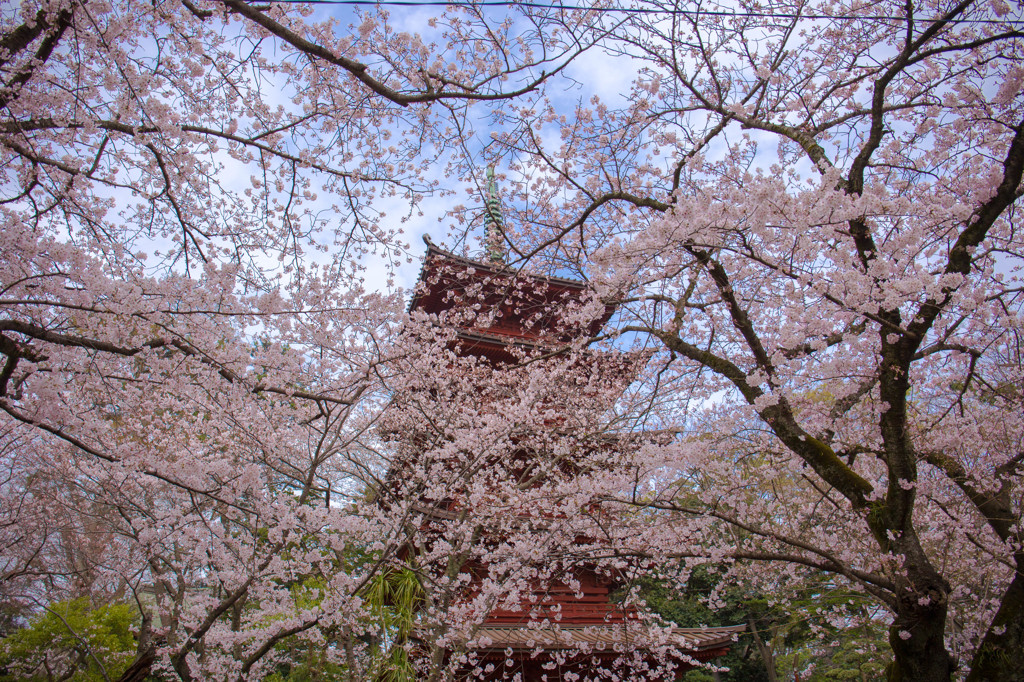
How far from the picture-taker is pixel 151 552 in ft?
20.5

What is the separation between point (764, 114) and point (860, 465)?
5.50 m

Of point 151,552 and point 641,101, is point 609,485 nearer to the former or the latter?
point 641,101

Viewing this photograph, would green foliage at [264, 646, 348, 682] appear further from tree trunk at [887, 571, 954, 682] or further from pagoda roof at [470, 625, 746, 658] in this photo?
tree trunk at [887, 571, 954, 682]

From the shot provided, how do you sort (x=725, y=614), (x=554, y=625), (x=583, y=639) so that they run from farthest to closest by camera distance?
(x=725, y=614), (x=554, y=625), (x=583, y=639)

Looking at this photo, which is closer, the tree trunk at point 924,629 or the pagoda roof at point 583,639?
the tree trunk at point 924,629

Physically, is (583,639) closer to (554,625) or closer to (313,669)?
(554,625)

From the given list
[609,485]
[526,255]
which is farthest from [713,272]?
[609,485]

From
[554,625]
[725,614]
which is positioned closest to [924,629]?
[554,625]

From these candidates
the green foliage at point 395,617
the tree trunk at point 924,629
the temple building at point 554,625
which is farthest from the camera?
the green foliage at point 395,617

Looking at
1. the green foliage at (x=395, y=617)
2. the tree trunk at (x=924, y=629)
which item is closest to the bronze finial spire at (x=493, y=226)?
the tree trunk at (x=924, y=629)

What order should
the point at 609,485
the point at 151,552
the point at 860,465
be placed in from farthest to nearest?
the point at 860,465 < the point at 151,552 < the point at 609,485

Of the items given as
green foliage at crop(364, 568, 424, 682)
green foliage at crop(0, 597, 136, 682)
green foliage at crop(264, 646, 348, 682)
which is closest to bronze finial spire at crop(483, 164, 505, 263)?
green foliage at crop(364, 568, 424, 682)

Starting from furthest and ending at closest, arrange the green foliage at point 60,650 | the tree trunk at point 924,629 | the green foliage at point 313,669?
the green foliage at point 60,650
the green foliage at point 313,669
the tree trunk at point 924,629

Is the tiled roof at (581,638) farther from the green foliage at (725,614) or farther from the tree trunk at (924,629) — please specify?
the green foliage at (725,614)
